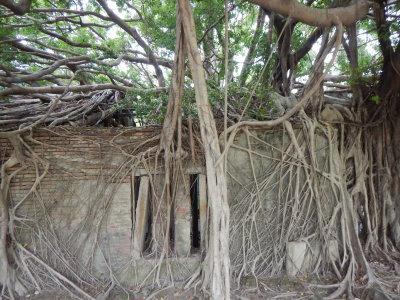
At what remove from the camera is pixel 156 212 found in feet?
14.1

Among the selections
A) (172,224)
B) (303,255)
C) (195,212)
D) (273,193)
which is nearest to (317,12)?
(273,193)

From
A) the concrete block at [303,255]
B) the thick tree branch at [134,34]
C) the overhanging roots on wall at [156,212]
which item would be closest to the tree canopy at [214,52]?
the thick tree branch at [134,34]

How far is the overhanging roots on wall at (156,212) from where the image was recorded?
4.10 meters

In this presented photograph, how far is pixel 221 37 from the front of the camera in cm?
612

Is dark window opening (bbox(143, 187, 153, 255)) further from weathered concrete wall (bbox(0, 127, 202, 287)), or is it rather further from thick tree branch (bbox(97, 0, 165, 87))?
thick tree branch (bbox(97, 0, 165, 87))

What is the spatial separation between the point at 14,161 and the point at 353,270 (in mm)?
4642

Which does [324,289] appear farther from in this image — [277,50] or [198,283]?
[277,50]

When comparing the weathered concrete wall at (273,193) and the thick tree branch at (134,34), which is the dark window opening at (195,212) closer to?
the weathered concrete wall at (273,193)

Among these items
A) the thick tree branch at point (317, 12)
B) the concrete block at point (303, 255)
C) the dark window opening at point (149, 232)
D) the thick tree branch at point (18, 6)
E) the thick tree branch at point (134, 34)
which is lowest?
the concrete block at point (303, 255)

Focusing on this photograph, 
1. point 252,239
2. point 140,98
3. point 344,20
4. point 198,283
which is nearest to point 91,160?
point 140,98

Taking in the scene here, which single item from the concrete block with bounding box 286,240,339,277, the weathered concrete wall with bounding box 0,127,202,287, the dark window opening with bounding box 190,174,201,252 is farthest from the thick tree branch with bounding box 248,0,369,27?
the concrete block with bounding box 286,240,339,277

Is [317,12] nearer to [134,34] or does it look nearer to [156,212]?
[156,212]

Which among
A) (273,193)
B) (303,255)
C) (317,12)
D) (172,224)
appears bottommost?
(303,255)

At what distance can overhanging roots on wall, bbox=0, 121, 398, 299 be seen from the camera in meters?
4.10
